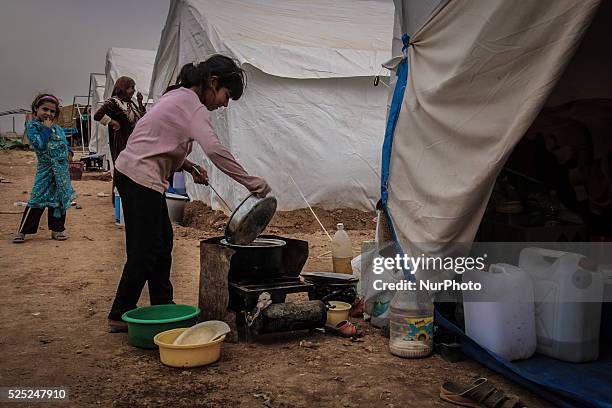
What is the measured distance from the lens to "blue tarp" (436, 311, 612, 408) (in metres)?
2.54

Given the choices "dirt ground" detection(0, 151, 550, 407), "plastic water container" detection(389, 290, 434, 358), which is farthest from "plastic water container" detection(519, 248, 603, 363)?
"plastic water container" detection(389, 290, 434, 358)

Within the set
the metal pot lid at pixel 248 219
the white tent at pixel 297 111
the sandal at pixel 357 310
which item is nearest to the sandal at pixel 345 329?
the sandal at pixel 357 310

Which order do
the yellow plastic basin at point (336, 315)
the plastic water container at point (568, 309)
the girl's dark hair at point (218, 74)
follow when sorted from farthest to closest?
the yellow plastic basin at point (336, 315) → the girl's dark hair at point (218, 74) → the plastic water container at point (568, 309)

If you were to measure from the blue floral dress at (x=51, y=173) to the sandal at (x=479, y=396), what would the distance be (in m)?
5.21

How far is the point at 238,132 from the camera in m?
7.65

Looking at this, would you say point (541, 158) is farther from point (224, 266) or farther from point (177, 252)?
point (177, 252)

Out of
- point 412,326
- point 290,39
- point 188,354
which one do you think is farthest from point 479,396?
point 290,39

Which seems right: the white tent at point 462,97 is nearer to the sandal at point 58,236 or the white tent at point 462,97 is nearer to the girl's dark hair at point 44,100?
the girl's dark hair at point 44,100

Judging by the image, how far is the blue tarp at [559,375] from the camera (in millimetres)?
2545

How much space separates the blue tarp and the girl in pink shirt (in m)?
A: 1.52

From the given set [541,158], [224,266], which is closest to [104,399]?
[224,266]

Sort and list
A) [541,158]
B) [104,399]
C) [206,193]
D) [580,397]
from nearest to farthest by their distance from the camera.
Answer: [580,397], [104,399], [541,158], [206,193]

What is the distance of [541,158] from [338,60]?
170 inches

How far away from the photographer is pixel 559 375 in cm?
284
